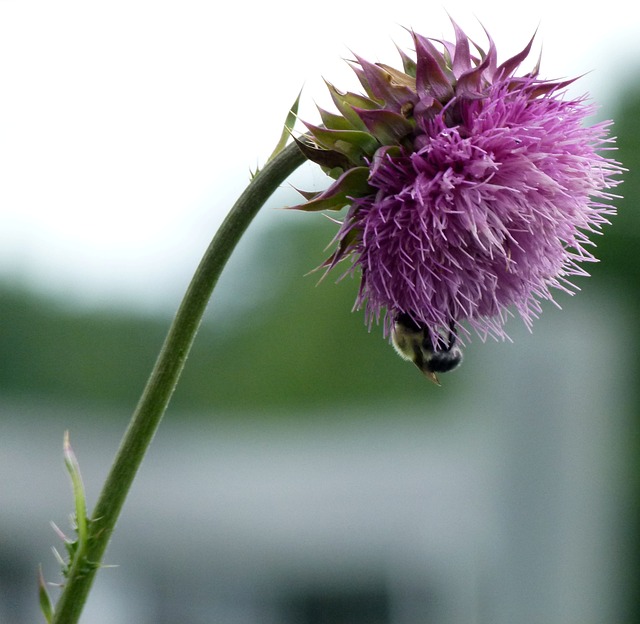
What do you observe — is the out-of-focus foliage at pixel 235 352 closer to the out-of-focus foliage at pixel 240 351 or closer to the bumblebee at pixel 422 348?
the out-of-focus foliage at pixel 240 351

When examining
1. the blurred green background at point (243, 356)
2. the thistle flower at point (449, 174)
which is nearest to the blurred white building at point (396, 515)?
the blurred green background at point (243, 356)

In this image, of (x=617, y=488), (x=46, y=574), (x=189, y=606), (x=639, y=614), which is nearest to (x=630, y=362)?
(x=617, y=488)

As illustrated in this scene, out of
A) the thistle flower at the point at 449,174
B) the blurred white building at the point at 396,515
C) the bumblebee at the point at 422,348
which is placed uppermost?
the thistle flower at the point at 449,174

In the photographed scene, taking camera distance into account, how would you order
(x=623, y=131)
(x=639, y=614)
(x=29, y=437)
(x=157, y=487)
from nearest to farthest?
(x=639, y=614) < (x=157, y=487) < (x=623, y=131) < (x=29, y=437)

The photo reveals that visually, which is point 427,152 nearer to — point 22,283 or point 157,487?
point 157,487

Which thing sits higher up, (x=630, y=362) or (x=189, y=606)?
(x=630, y=362)

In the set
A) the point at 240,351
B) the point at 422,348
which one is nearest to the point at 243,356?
the point at 240,351

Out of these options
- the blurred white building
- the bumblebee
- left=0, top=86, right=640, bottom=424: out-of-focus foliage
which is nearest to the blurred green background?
left=0, top=86, right=640, bottom=424: out-of-focus foliage

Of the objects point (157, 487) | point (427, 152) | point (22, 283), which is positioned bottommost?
point (157, 487)
